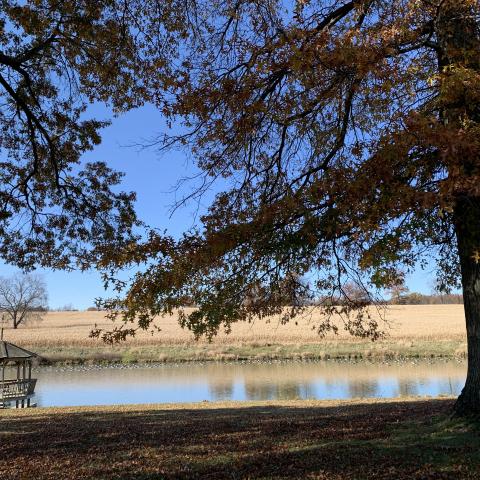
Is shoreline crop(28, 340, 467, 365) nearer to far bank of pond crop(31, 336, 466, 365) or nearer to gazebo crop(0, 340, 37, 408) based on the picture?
far bank of pond crop(31, 336, 466, 365)

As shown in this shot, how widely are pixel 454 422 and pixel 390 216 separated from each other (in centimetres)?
386

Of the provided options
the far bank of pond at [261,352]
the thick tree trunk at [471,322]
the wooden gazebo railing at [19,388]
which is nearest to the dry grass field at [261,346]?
the far bank of pond at [261,352]

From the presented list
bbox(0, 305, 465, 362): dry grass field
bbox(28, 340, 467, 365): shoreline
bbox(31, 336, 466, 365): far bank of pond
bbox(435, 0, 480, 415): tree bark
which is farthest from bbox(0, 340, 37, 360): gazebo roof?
bbox(435, 0, 480, 415): tree bark

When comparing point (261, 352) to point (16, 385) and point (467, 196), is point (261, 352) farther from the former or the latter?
point (467, 196)

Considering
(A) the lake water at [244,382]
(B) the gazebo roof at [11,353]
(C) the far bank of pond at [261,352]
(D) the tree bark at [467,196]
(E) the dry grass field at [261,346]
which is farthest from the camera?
(E) the dry grass field at [261,346]

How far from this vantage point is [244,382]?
2539cm

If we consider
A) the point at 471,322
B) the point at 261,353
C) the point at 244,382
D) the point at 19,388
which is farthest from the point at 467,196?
the point at 261,353

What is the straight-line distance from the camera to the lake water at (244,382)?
21.5m

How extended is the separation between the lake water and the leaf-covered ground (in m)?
10.3

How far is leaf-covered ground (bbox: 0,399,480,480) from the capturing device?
19.9 ft

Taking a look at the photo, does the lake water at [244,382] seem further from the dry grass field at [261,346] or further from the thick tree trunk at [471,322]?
the thick tree trunk at [471,322]

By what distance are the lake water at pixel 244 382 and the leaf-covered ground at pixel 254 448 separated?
10.3 meters

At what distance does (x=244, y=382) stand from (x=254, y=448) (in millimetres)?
18312

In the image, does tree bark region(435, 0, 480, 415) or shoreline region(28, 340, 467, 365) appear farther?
shoreline region(28, 340, 467, 365)
